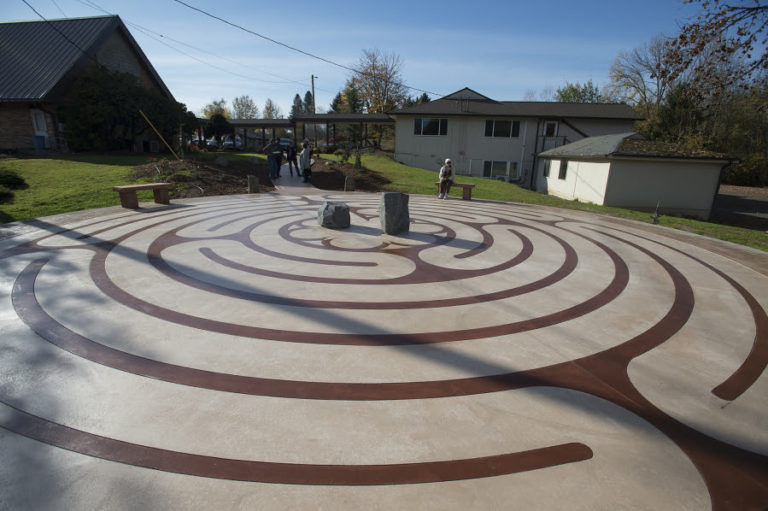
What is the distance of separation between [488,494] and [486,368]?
1.38 meters

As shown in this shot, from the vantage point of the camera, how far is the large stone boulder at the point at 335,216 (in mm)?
8868

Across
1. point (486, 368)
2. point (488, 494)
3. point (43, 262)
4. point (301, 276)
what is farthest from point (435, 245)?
point (43, 262)

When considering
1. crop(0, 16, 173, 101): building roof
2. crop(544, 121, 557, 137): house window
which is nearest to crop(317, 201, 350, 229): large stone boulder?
crop(0, 16, 173, 101): building roof

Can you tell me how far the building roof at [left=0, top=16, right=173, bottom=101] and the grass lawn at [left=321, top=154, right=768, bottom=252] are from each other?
17178 mm

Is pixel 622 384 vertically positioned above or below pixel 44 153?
below

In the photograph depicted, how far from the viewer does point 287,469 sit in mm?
2363

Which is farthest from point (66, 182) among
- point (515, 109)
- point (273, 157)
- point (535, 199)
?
point (515, 109)

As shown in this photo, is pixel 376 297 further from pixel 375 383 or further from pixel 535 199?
pixel 535 199

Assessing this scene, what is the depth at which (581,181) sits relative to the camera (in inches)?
816

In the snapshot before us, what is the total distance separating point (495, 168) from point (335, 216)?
2255 centimetres

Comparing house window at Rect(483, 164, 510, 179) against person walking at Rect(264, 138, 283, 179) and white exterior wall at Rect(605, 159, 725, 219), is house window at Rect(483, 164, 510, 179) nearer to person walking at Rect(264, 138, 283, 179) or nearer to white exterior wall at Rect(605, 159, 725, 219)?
white exterior wall at Rect(605, 159, 725, 219)

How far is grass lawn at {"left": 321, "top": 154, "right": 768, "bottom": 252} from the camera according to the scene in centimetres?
1031

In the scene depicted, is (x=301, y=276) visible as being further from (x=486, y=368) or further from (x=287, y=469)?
(x=287, y=469)

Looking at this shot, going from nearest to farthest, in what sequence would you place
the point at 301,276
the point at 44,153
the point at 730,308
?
the point at 730,308 → the point at 301,276 → the point at 44,153
